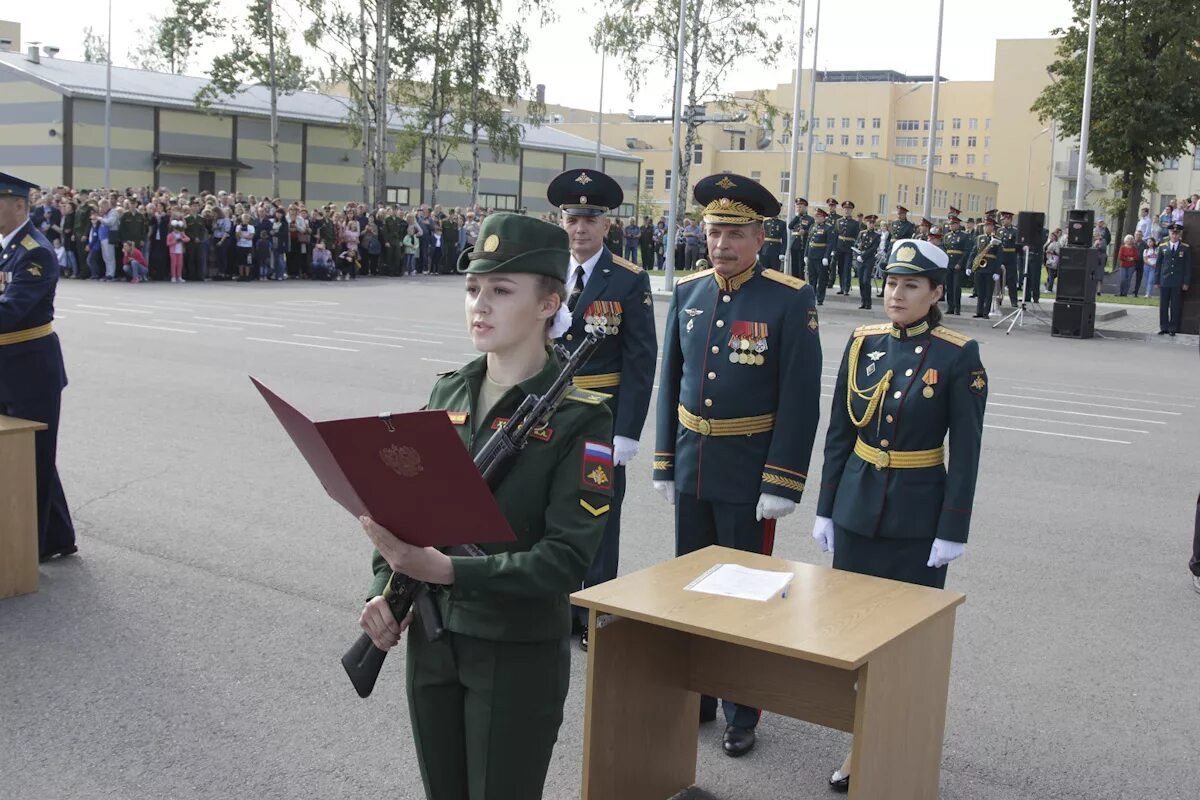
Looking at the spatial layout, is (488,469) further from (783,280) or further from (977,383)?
(783,280)

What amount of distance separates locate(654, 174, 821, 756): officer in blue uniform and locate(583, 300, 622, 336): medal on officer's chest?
654 mm

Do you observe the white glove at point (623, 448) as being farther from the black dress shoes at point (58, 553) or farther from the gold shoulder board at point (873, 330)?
the black dress shoes at point (58, 553)

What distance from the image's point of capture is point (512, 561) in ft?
9.09

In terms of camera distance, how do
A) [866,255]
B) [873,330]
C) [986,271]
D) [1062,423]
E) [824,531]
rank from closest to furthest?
[824,531]
[873,330]
[1062,423]
[986,271]
[866,255]

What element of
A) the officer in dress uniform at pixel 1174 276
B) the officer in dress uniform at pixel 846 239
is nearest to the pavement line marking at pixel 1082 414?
the officer in dress uniform at pixel 1174 276

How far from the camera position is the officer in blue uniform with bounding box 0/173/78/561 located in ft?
21.0

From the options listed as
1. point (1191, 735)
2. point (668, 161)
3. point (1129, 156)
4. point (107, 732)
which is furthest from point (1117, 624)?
point (668, 161)

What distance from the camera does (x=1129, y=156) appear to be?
3875 centimetres

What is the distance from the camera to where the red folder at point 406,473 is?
2467 mm

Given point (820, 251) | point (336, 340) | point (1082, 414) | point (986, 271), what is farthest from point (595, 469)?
point (820, 251)

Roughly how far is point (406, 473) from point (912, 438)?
8.36ft

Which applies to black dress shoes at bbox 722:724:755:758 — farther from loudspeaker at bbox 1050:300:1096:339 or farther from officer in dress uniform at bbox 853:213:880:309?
officer in dress uniform at bbox 853:213:880:309

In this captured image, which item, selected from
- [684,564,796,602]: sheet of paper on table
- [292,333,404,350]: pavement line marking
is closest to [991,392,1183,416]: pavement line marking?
[292,333,404,350]: pavement line marking

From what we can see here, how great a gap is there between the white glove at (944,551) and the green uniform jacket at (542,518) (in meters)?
1.93
